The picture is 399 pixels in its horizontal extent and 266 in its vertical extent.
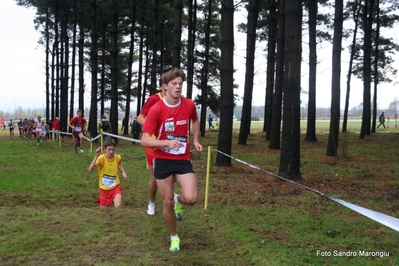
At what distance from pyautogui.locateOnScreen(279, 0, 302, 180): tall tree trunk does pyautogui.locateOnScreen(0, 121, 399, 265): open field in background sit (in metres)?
0.56

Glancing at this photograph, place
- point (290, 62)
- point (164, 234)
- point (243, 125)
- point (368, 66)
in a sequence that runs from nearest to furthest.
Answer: point (164, 234) < point (290, 62) < point (243, 125) < point (368, 66)

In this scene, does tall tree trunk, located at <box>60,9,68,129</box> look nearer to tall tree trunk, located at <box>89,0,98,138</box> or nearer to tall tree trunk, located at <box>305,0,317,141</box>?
tall tree trunk, located at <box>89,0,98,138</box>

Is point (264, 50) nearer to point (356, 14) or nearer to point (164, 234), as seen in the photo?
point (356, 14)

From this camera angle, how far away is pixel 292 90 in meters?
9.55

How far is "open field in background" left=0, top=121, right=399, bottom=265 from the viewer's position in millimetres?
4465

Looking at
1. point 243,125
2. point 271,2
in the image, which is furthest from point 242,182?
point 271,2

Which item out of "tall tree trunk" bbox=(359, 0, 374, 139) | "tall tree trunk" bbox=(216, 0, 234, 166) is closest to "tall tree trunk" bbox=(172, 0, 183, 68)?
"tall tree trunk" bbox=(216, 0, 234, 166)

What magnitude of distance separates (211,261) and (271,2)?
20978 millimetres

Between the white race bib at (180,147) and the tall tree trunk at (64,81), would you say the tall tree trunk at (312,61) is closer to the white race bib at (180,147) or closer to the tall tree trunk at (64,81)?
the white race bib at (180,147)

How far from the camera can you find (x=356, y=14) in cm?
3091

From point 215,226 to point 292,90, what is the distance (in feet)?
16.4

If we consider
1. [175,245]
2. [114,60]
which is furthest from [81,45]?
[175,245]

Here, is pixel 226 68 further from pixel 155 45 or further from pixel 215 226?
pixel 155 45

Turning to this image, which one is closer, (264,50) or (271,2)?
(271,2)
